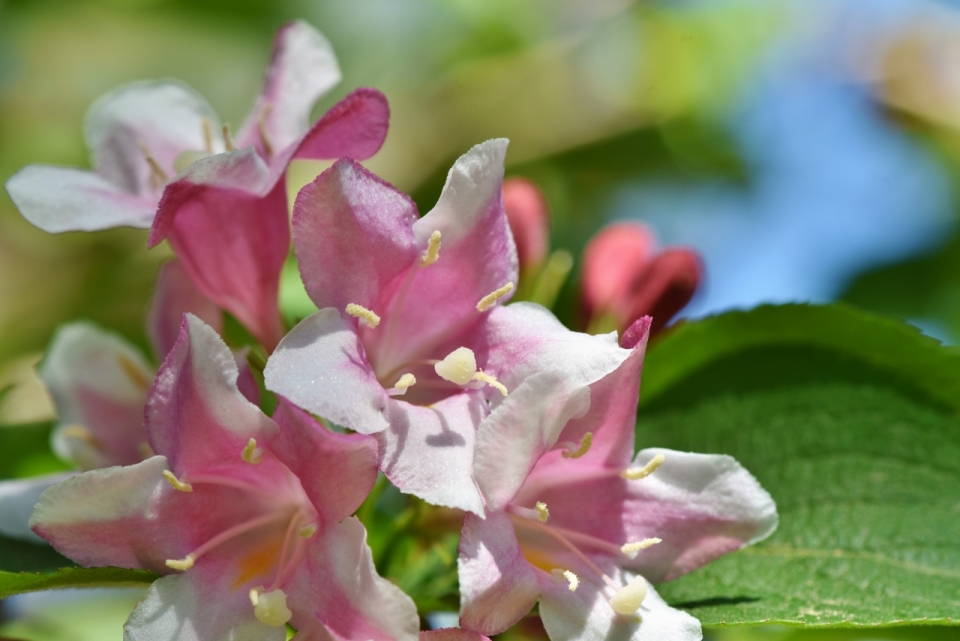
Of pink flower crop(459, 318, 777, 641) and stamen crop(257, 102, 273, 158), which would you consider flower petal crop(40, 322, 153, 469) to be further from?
pink flower crop(459, 318, 777, 641)

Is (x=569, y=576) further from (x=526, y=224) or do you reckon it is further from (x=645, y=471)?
(x=526, y=224)

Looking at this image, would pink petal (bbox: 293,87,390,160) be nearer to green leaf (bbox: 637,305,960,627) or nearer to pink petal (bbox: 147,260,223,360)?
pink petal (bbox: 147,260,223,360)

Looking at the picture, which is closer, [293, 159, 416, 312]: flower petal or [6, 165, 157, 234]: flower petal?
[293, 159, 416, 312]: flower petal

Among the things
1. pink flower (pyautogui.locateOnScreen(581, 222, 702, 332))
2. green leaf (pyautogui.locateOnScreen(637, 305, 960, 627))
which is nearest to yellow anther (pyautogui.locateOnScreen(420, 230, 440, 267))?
green leaf (pyautogui.locateOnScreen(637, 305, 960, 627))

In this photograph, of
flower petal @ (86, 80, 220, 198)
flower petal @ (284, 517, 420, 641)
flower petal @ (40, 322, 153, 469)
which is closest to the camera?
flower petal @ (284, 517, 420, 641)

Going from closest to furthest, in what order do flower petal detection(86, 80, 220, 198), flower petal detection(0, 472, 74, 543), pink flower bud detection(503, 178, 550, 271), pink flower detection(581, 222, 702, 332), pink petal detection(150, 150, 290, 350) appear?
1. pink petal detection(150, 150, 290, 350)
2. flower petal detection(0, 472, 74, 543)
3. flower petal detection(86, 80, 220, 198)
4. pink flower detection(581, 222, 702, 332)
5. pink flower bud detection(503, 178, 550, 271)

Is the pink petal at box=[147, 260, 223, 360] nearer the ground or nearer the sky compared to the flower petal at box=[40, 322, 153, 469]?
nearer the sky

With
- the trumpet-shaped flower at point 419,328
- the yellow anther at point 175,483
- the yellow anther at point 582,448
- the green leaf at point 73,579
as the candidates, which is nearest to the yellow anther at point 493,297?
the trumpet-shaped flower at point 419,328

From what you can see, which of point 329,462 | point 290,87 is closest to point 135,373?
point 290,87
